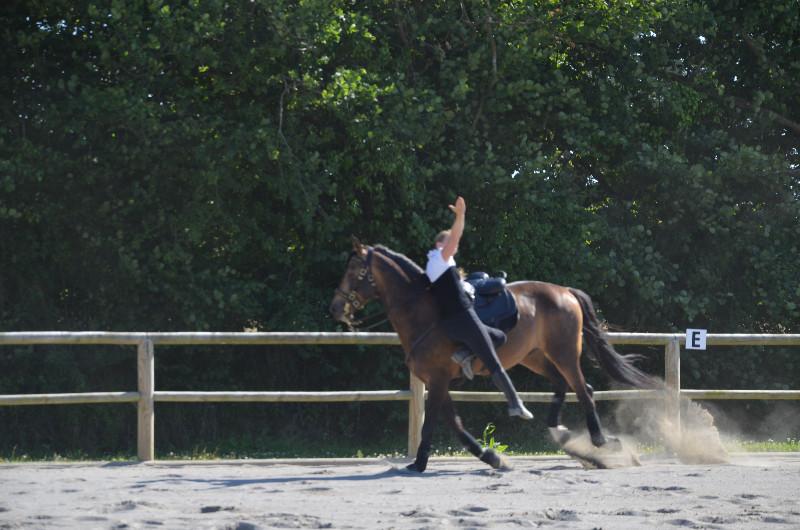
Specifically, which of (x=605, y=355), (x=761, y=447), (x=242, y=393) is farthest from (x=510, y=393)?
(x=761, y=447)

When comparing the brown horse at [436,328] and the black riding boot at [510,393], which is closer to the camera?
the black riding boot at [510,393]

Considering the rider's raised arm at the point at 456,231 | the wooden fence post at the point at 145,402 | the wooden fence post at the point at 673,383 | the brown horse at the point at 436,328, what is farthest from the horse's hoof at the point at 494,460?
the wooden fence post at the point at 145,402

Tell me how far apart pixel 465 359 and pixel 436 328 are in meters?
0.36

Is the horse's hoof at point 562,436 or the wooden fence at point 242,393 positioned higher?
the wooden fence at point 242,393

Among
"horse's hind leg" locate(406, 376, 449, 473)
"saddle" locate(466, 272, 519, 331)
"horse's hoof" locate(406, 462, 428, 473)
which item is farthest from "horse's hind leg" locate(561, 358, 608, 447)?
"horse's hoof" locate(406, 462, 428, 473)

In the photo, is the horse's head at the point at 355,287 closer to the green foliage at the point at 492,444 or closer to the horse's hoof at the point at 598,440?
the green foliage at the point at 492,444

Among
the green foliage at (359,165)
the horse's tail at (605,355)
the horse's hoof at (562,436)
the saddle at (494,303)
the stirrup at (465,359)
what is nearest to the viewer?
the stirrup at (465,359)

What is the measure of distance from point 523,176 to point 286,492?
297 inches

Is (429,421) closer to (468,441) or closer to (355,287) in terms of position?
(468,441)

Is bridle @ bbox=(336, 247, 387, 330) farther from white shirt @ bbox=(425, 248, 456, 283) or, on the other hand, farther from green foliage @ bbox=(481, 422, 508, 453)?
green foliage @ bbox=(481, 422, 508, 453)

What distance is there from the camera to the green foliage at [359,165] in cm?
1376

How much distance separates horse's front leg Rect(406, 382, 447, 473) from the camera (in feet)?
31.7

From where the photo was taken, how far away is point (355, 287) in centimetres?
967

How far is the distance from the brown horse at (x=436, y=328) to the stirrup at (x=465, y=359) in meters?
0.09
